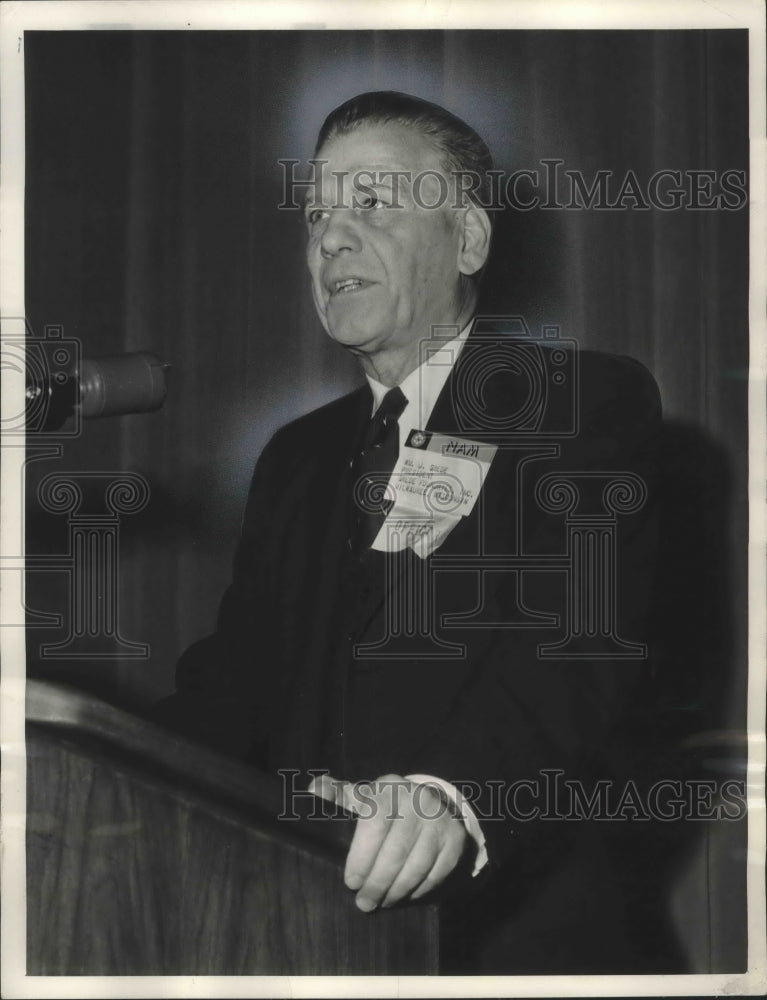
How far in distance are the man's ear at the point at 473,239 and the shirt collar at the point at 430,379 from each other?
0.28 feet

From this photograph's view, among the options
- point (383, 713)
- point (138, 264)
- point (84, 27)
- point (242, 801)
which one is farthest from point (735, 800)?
point (84, 27)

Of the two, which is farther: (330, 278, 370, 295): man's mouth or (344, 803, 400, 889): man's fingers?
(330, 278, 370, 295): man's mouth

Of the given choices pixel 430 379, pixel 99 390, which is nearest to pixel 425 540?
pixel 430 379

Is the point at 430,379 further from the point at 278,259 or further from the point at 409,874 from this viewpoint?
the point at 409,874

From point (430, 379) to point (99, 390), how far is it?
1.64 feet

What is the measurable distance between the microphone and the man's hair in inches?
16.4

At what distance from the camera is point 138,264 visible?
1.73m

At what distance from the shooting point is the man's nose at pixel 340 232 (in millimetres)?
1680

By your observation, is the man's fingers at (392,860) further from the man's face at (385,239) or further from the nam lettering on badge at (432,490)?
the man's face at (385,239)
